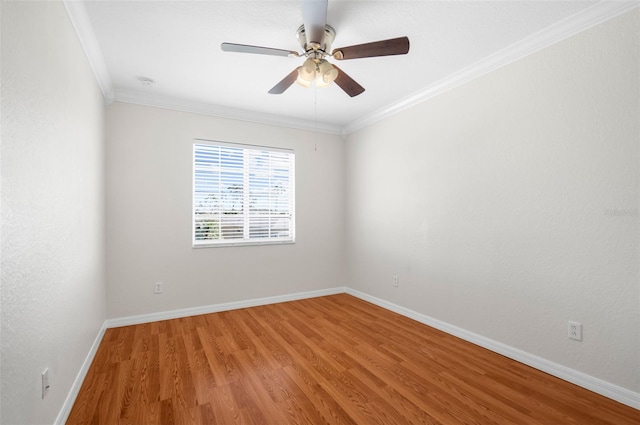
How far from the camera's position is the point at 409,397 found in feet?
6.51

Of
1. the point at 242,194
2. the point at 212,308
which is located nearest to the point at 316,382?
the point at 212,308

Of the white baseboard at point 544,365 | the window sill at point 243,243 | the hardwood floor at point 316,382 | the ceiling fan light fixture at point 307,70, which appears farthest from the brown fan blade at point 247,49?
the white baseboard at point 544,365

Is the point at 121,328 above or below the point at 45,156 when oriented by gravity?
below

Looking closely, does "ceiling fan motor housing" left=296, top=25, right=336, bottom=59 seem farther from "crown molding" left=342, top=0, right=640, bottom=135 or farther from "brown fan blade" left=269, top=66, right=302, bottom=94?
"crown molding" left=342, top=0, right=640, bottom=135

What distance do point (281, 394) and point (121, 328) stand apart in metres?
2.26

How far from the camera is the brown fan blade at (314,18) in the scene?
1.69m

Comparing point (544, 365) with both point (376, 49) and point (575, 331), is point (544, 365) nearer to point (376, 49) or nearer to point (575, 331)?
point (575, 331)

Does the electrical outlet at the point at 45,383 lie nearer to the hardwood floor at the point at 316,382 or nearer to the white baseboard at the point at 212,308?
the hardwood floor at the point at 316,382

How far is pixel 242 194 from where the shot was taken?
4.05 metres

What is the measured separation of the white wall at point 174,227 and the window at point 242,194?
105 millimetres

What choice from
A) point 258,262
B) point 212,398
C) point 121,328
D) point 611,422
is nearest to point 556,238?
point 611,422

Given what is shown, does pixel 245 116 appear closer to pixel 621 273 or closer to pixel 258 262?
pixel 258 262

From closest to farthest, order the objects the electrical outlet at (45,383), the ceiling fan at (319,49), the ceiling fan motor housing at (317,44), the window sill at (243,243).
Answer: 1. the electrical outlet at (45,383)
2. the ceiling fan at (319,49)
3. the ceiling fan motor housing at (317,44)
4. the window sill at (243,243)

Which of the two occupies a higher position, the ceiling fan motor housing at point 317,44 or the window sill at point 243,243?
the ceiling fan motor housing at point 317,44
